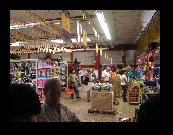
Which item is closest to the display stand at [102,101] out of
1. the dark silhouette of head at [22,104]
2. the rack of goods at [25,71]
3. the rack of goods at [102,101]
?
the rack of goods at [102,101]

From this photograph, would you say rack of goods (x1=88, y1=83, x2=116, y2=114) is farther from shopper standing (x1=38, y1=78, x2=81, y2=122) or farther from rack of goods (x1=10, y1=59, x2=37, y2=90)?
shopper standing (x1=38, y1=78, x2=81, y2=122)

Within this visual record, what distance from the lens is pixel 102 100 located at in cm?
824

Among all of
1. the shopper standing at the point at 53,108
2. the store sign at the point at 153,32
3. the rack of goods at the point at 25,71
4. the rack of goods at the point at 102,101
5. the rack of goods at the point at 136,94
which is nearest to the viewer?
the shopper standing at the point at 53,108

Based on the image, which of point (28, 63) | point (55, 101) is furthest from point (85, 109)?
point (55, 101)

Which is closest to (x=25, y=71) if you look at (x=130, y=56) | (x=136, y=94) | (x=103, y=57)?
(x=136, y=94)

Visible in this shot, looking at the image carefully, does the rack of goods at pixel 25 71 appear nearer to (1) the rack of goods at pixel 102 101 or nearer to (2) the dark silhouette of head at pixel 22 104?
(1) the rack of goods at pixel 102 101

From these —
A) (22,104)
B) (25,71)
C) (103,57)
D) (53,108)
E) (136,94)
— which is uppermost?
(103,57)

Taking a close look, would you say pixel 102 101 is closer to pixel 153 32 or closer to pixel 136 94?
pixel 136 94

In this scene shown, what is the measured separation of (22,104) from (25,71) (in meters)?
5.72

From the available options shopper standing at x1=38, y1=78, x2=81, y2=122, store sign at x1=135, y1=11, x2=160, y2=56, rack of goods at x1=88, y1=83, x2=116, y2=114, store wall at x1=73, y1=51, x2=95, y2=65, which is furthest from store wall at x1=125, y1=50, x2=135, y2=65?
shopper standing at x1=38, y1=78, x2=81, y2=122

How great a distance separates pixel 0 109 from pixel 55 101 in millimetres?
703

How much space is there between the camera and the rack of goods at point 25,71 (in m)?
A: 7.14

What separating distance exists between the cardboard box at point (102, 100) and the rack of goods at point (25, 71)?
2.40 meters
